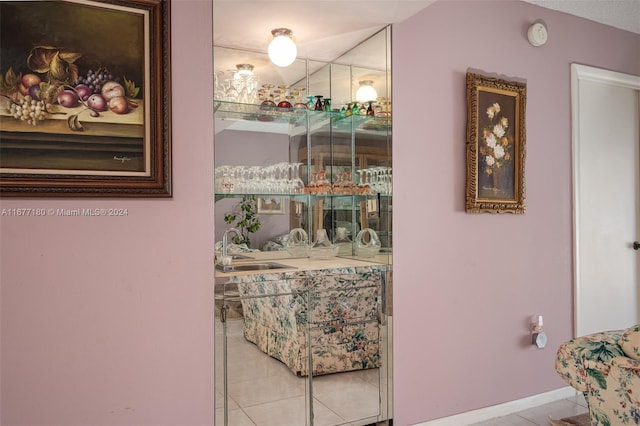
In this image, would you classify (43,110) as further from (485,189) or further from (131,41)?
(485,189)

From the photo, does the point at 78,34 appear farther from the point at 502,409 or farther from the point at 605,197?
the point at 605,197

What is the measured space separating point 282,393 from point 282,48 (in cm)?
183

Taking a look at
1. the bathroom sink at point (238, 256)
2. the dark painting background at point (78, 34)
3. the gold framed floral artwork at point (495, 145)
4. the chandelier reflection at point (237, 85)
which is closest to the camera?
the dark painting background at point (78, 34)

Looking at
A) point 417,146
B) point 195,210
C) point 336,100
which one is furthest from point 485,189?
point 195,210

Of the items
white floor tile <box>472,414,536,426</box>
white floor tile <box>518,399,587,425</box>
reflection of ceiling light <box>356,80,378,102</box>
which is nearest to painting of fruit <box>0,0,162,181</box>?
reflection of ceiling light <box>356,80,378,102</box>

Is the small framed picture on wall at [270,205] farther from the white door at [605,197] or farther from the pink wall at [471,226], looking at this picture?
the white door at [605,197]

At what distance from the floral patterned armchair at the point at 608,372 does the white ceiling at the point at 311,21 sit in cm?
168

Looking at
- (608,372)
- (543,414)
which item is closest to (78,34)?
(608,372)

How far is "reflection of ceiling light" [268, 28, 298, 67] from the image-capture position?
2.53 meters

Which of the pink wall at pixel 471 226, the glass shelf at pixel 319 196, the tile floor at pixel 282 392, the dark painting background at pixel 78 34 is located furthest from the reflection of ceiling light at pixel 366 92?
the tile floor at pixel 282 392

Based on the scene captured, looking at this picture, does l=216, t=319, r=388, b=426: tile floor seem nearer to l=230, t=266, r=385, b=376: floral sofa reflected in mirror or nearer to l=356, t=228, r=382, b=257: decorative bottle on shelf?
l=230, t=266, r=385, b=376: floral sofa reflected in mirror

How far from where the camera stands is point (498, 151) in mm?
2924

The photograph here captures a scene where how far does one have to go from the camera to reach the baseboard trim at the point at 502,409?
277cm

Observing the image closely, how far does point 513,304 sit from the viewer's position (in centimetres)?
303
